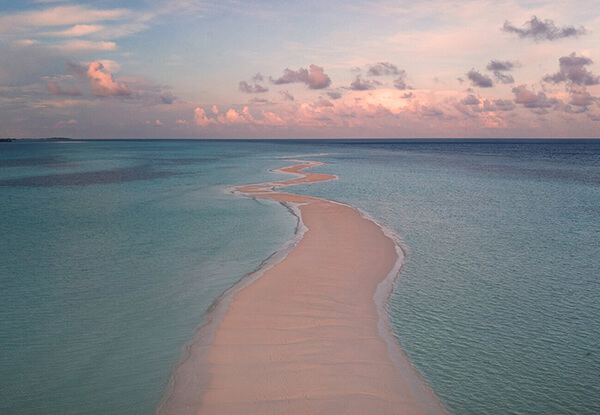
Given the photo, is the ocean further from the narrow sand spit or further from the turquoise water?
the narrow sand spit

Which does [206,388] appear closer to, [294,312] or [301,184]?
[294,312]

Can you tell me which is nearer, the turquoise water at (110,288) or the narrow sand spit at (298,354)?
the narrow sand spit at (298,354)

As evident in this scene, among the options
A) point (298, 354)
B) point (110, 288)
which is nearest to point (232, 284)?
point (110, 288)

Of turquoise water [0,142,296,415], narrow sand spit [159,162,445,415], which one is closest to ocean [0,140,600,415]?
turquoise water [0,142,296,415]

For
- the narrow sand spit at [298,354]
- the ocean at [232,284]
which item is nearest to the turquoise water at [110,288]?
the ocean at [232,284]

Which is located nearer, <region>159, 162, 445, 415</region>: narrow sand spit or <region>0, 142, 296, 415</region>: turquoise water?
<region>159, 162, 445, 415</region>: narrow sand spit

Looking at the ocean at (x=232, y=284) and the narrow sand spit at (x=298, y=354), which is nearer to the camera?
the narrow sand spit at (x=298, y=354)

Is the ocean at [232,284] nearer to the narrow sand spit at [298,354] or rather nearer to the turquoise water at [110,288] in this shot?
the turquoise water at [110,288]

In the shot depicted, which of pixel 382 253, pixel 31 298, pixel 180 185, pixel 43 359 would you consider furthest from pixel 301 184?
pixel 43 359

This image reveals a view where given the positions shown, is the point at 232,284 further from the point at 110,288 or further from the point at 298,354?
the point at 298,354
